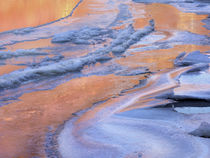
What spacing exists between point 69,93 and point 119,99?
58cm

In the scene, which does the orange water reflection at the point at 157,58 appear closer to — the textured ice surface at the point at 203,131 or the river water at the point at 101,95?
the river water at the point at 101,95

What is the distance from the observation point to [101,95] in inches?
127

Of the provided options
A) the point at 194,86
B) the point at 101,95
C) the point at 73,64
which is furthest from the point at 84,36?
the point at 194,86

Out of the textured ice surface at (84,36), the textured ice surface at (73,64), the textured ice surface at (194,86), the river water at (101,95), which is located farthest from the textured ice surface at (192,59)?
the textured ice surface at (84,36)

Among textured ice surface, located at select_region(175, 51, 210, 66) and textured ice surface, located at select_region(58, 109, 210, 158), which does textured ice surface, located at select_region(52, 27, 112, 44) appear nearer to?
textured ice surface, located at select_region(175, 51, 210, 66)

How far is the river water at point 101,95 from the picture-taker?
2154 mm

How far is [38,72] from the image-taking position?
402 cm

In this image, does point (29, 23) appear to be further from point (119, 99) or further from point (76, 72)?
point (119, 99)

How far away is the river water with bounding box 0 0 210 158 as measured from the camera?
84.8 inches

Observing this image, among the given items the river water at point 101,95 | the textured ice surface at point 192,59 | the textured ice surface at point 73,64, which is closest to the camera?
the river water at point 101,95

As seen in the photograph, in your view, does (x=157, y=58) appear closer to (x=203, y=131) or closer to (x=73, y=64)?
(x=73, y=64)

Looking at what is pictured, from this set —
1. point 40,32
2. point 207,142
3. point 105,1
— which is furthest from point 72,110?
point 105,1

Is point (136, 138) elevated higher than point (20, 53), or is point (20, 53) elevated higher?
point (20, 53)

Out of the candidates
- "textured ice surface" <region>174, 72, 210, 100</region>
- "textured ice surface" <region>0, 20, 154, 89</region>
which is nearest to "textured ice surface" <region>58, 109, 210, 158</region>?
"textured ice surface" <region>174, 72, 210, 100</region>
